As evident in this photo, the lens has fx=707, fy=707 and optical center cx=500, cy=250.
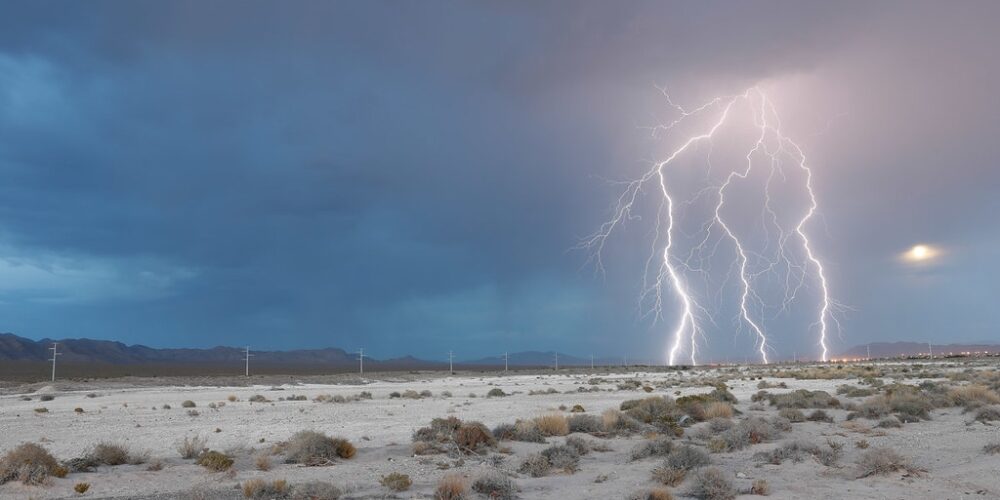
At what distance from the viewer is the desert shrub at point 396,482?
42.7 feet

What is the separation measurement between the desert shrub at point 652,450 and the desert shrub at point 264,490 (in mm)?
7618

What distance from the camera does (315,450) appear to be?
1603 centimetres

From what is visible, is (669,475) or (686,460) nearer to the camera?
(669,475)

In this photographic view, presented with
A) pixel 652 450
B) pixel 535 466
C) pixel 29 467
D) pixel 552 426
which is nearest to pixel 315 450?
pixel 535 466

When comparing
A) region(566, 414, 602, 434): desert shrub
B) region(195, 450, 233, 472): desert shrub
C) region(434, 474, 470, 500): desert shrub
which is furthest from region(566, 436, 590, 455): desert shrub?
region(195, 450, 233, 472): desert shrub

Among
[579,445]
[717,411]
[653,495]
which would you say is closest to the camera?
[653,495]

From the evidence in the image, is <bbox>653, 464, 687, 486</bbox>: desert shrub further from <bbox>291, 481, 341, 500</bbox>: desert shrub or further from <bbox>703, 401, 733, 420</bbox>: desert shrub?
<bbox>703, 401, 733, 420</bbox>: desert shrub

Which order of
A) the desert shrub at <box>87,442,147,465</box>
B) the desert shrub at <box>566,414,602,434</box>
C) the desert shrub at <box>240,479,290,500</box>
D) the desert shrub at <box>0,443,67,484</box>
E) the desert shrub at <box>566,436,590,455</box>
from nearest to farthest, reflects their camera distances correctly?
the desert shrub at <box>240,479,290,500</box>, the desert shrub at <box>0,443,67,484</box>, the desert shrub at <box>87,442,147,465</box>, the desert shrub at <box>566,436,590,455</box>, the desert shrub at <box>566,414,602,434</box>

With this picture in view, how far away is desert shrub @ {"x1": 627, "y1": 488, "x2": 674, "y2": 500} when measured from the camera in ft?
38.1

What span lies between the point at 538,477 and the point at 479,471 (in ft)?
4.03

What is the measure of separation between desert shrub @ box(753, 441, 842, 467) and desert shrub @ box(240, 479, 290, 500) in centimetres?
996

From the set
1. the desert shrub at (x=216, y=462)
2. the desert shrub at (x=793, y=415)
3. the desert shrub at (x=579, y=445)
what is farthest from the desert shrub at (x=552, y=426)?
the desert shrub at (x=216, y=462)

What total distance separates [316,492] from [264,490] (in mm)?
1006

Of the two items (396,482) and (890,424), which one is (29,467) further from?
(890,424)
